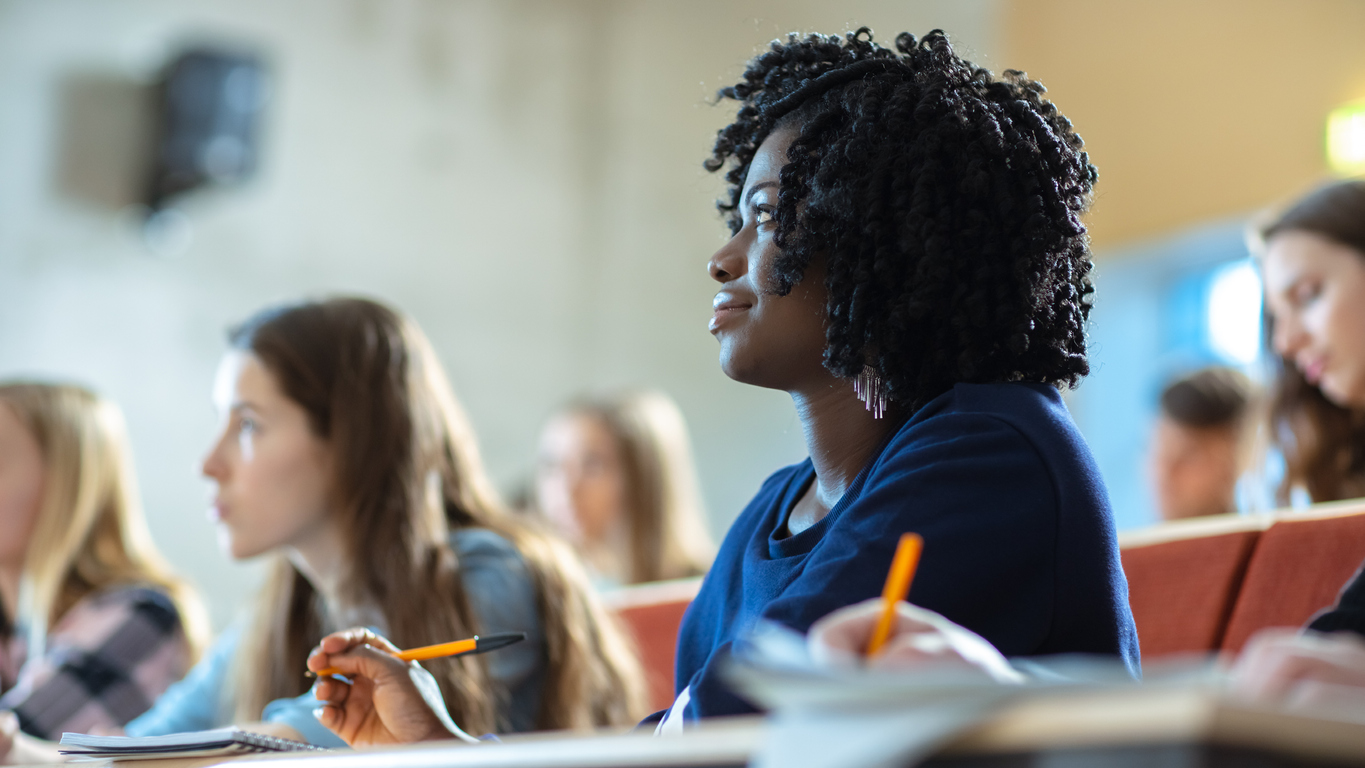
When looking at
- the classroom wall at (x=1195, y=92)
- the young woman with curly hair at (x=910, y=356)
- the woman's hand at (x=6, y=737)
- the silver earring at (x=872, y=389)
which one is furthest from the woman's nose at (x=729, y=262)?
the classroom wall at (x=1195, y=92)

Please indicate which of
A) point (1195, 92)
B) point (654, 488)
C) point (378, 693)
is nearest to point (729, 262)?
point (378, 693)

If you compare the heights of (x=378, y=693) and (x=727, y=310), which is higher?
(x=727, y=310)

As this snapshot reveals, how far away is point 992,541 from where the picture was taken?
3.01ft

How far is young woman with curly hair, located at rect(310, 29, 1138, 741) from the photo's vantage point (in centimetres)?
93

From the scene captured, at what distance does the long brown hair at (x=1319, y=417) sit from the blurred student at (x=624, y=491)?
145 centimetres

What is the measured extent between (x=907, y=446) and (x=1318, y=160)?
3894 millimetres

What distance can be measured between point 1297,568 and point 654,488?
217 centimetres

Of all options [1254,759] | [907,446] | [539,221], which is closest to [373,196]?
[539,221]

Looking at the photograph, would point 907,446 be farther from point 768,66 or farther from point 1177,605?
point 1177,605

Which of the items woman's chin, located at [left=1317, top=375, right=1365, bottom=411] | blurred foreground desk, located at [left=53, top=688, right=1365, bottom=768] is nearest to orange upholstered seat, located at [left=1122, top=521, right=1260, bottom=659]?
woman's chin, located at [left=1317, top=375, right=1365, bottom=411]

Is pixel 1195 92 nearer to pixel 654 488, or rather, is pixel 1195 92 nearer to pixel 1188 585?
pixel 654 488

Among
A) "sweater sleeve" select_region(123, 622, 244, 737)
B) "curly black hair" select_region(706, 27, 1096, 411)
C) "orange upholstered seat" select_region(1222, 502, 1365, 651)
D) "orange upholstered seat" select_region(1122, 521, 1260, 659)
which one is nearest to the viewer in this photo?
"curly black hair" select_region(706, 27, 1096, 411)

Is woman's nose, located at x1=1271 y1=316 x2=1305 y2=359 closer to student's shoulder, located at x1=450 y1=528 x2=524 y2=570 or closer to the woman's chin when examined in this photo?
the woman's chin

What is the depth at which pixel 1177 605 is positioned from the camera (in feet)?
5.06
